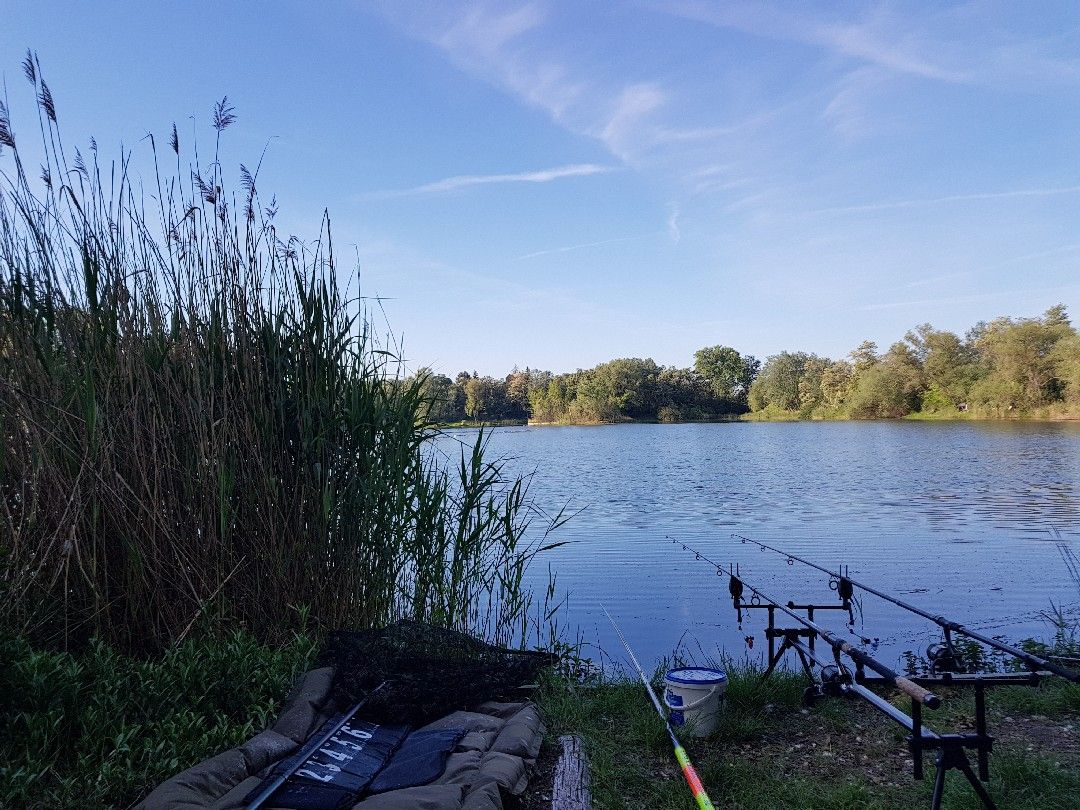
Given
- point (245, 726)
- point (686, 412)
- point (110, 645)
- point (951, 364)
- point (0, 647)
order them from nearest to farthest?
point (0, 647)
point (245, 726)
point (110, 645)
point (951, 364)
point (686, 412)

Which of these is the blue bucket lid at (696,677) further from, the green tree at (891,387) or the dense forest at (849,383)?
the green tree at (891,387)

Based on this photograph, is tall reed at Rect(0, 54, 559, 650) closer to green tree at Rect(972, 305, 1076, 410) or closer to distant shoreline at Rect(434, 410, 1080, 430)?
distant shoreline at Rect(434, 410, 1080, 430)

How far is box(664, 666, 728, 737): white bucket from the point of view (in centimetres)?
358

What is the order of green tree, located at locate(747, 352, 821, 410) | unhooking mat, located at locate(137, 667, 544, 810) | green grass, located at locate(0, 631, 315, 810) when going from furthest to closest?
green tree, located at locate(747, 352, 821, 410) < green grass, located at locate(0, 631, 315, 810) < unhooking mat, located at locate(137, 667, 544, 810)

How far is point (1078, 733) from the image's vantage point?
3605mm

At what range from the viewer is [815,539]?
10.8 meters

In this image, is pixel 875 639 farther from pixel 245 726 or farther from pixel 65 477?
pixel 65 477

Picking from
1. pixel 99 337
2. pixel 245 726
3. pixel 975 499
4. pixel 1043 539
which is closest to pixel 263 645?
pixel 245 726

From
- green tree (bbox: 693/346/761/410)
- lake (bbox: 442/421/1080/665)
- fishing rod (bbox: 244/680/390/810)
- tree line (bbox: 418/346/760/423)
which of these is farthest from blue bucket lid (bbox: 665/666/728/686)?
green tree (bbox: 693/346/761/410)

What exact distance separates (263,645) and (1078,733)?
3880 millimetres

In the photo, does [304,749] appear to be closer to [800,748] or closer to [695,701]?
[695,701]

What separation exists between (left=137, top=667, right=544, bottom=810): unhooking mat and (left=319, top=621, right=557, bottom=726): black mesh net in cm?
8

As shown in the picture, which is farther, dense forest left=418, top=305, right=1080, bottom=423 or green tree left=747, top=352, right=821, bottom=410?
green tree left=747, top=352, right=821, bottom=410

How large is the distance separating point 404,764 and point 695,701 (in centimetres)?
143
